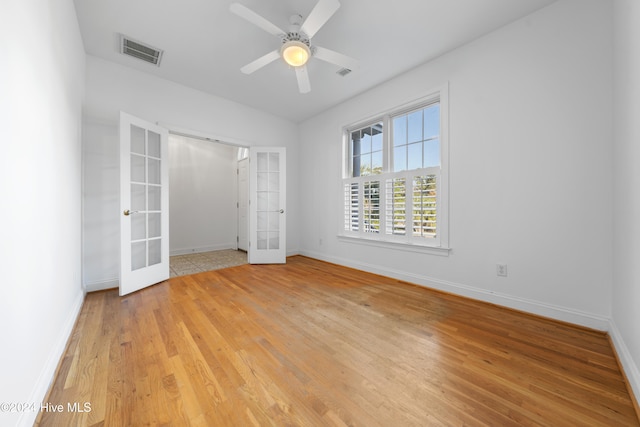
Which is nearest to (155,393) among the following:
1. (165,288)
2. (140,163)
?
(165,288)

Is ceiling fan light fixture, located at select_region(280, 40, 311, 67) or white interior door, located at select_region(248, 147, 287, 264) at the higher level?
ceiling fan light fixture, located at select_region(280, 40, 311, 67)

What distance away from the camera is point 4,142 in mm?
973

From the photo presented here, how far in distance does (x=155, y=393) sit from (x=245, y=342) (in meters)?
0.59

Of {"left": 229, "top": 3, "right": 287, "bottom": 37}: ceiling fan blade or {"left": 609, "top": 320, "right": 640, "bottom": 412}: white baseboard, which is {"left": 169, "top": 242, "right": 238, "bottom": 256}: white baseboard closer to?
{"left": 229, "top": 3, "right": 287, "bottom": 37}: ceiling fan blade

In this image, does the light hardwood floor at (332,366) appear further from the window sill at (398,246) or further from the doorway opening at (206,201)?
the doorway opening at (206,201)

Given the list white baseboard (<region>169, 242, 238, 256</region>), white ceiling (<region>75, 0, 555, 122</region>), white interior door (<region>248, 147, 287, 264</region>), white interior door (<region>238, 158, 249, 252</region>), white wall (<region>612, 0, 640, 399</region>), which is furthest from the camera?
white interior door (<region>238, 158, 249, 252</region>)

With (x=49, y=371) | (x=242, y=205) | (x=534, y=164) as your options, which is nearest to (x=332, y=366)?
(x=49, y=371)

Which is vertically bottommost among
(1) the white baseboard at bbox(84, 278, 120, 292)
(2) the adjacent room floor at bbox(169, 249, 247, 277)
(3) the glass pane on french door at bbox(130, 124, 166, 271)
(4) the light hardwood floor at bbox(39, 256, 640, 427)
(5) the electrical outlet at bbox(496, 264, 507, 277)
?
(4) the light hardwood floor at bbox(39, 256, 640, 427)

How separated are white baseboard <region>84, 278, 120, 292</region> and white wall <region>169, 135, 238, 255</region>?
2165 mm

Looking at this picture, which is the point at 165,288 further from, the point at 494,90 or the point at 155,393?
the point at 494,90

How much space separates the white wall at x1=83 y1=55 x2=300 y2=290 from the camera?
281cm

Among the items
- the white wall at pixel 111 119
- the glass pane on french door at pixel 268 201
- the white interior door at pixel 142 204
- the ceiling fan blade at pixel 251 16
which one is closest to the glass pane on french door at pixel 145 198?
the white interior door at pixel 142 204

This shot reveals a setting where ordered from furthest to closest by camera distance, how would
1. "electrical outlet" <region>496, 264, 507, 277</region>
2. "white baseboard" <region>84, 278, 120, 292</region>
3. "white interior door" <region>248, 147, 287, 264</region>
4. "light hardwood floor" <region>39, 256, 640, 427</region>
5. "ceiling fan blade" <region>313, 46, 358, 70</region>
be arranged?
"white interior door" <region>248, 147, 287, 264</region> < "white baseboard" <region>84, 278, 120, 292</region> < "electrical outlet" <region>496, 264, 507, 277</region> < "ceiling fan blade" <region>313, 46, 358, 70</region> < "light hardwood floor" <region>39, 256, 640, 427</region>

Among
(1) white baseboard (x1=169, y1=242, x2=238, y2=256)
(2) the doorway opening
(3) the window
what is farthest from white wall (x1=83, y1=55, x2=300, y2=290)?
(3) the window
